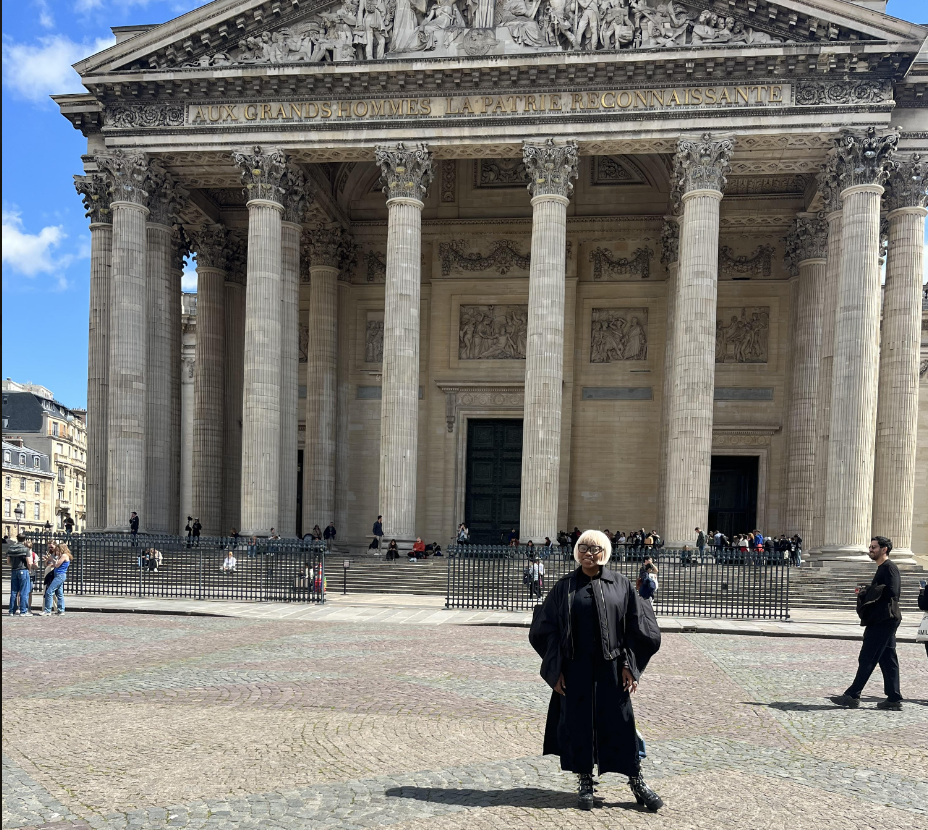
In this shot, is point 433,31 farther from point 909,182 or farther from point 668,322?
point 909,182

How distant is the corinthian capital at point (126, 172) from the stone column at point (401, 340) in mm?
8097

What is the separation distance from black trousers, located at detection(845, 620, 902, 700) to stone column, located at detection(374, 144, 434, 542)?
20.1 meters

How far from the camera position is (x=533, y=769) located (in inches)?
282

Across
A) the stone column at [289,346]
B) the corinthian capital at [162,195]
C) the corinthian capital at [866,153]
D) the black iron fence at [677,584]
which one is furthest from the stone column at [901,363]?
the corinthian capital at [162,195]

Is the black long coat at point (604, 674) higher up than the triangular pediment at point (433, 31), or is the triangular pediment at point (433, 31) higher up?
the triangular pediment at point (433, 31)

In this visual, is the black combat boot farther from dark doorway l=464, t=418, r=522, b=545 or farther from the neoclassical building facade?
dark doorway l=464, t=418, r=522, b=545

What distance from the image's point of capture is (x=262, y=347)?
3039cm

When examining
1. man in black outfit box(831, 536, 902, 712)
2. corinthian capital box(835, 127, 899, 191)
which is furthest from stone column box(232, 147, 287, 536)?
man in black outfit box(831, 536, 902, 712)

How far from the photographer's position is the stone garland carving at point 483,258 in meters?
38.0

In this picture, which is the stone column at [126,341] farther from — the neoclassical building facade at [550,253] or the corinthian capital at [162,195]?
the corinthian capital at [162,195]

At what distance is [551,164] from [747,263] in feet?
37.6

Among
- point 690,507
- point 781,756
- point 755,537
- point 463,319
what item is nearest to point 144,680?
point 781,756

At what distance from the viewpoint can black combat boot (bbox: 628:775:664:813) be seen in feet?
20.0

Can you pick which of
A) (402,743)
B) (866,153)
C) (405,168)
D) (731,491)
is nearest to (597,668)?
(402,743)
